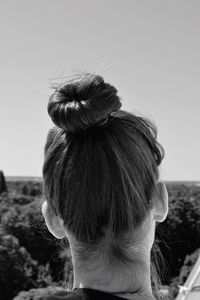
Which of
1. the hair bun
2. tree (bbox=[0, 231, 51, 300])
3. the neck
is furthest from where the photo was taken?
tree (bbox=[0, 231, 51, 300])

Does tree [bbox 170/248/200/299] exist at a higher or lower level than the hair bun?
lower

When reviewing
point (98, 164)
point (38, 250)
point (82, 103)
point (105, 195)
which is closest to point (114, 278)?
point (105, 195)

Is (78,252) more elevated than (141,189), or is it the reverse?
(141,189)

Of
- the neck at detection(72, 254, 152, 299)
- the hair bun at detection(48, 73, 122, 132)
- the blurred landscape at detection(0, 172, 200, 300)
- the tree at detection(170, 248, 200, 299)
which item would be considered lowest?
the blurred landscape at detection(0, 172, 200, 300)

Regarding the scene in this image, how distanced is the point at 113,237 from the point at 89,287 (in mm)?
198

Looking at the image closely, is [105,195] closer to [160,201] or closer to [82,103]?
[160,201]

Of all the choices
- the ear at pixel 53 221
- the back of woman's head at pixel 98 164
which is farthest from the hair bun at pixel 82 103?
the ear at pixel 53 221

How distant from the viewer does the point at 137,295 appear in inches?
89.4

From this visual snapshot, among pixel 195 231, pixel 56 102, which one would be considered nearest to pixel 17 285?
pixel 195 231

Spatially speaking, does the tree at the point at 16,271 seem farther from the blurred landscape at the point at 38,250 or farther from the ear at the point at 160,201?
the ear at the point at 160,201

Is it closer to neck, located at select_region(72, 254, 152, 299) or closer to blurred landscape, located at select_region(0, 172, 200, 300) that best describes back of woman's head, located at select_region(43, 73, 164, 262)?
neck, located at select_region(72, 254, 152, 299)

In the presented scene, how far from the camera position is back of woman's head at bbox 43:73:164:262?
7.59 ft

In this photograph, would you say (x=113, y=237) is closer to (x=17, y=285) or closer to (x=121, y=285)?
(x=121, y=285)

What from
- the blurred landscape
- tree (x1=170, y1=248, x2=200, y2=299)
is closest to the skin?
the blurred landscape
